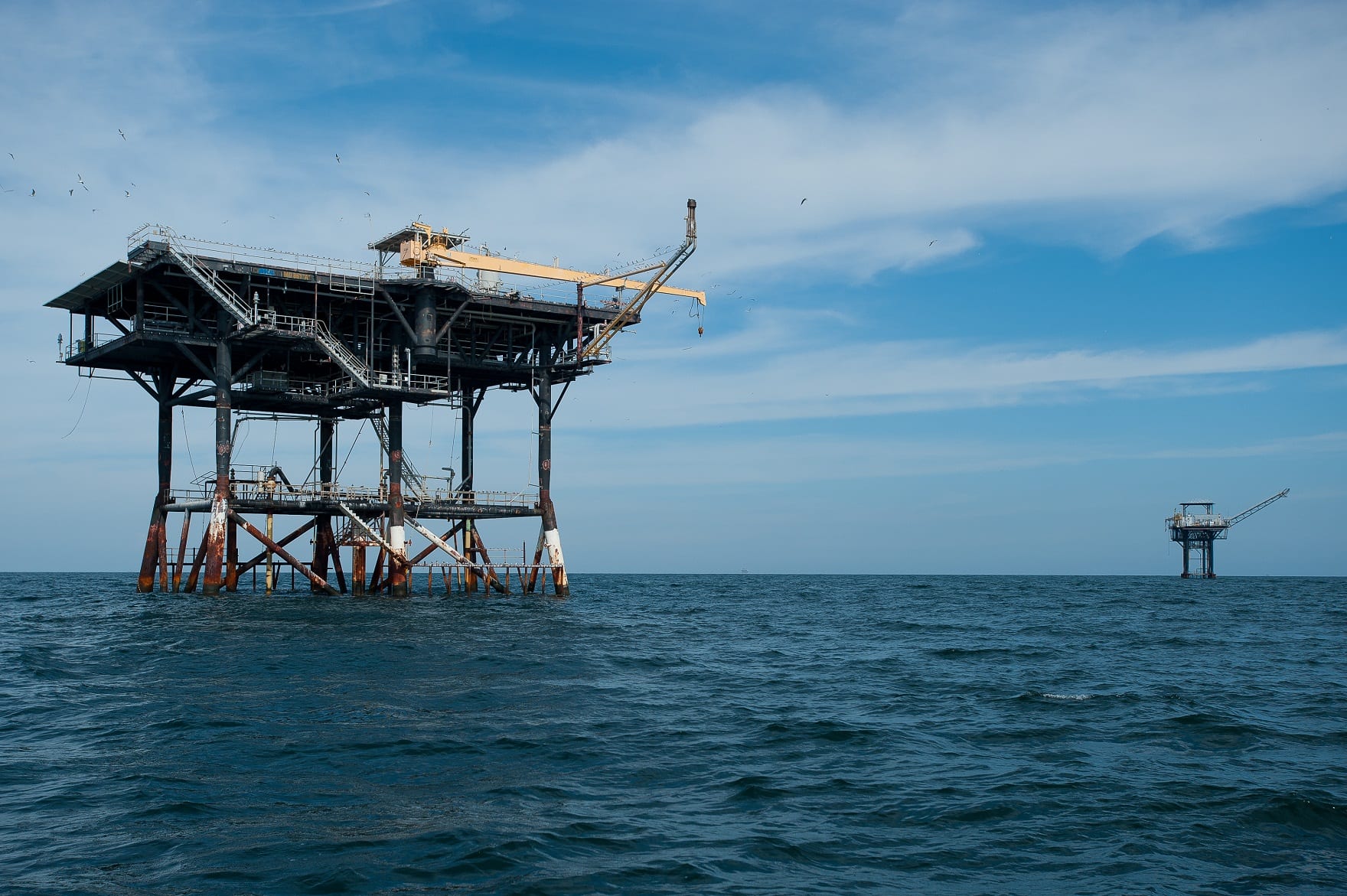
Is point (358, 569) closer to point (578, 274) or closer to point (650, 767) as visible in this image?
point (578, 274)

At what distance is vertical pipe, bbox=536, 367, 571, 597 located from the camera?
56156mm

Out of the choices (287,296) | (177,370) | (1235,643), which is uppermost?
(287,296)

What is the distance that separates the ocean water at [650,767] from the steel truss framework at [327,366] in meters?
16.0

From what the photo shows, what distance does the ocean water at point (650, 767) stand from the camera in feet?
39.9

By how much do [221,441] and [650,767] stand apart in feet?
121

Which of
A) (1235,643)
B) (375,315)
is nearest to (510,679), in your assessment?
(1235,643)

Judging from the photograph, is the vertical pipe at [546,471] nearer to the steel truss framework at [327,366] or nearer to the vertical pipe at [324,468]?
the steel truss framework at [327,366]

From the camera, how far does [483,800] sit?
49.0ft

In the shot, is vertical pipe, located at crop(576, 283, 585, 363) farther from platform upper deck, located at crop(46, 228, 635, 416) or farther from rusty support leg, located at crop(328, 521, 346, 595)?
rusty support leg, located at crop(328, 521, 346, 595)

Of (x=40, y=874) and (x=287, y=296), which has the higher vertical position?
(x=287, y=296)

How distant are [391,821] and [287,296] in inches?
1712

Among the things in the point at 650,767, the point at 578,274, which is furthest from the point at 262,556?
the point at 650,767

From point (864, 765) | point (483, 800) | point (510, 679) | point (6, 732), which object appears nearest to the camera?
point (483, 800)

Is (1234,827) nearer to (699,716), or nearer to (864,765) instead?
(864,765)
